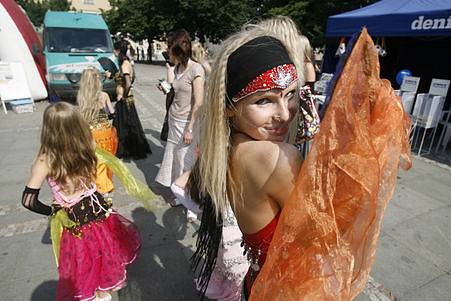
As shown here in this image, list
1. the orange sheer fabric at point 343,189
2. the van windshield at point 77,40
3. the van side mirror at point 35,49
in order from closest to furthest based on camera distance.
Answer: the orange sheer fabric at point 343,189, the van windshield at point 77,40, the van side mirror at point 35,49

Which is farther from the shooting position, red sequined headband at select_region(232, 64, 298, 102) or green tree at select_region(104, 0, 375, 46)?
green tree at select_region(104, 0, 375, 46)

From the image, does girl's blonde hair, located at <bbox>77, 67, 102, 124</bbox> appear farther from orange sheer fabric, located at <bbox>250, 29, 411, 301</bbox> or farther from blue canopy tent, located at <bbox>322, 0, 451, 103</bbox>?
blue canopy tent, located at <bbox>322, 0, 451, 103</bbox>

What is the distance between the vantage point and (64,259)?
2146 mm

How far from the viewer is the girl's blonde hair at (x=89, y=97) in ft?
12.2

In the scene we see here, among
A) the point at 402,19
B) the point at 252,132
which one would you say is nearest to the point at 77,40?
the point at 402,19

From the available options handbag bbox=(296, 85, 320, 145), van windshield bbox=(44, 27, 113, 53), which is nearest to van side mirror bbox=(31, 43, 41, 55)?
van windshield bbox=(44, 27, 113, 53)

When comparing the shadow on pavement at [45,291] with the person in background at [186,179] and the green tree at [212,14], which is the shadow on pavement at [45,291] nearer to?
the person in background at [186,179]

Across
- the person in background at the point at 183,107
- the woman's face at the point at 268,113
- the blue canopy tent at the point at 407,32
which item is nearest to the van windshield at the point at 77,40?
the blue canopy tent at the point at 407,32

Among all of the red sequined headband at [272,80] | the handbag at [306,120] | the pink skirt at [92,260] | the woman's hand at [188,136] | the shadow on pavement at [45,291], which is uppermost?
the red sequined headband at [272,80]

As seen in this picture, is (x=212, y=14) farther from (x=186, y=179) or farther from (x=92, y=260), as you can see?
(x=186, y=179)

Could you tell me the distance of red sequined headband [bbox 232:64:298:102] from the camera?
992 millimetres

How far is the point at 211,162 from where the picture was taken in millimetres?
1167

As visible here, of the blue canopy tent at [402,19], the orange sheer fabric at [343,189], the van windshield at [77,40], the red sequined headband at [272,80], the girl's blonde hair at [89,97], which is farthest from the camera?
the van windshield at [77,40]

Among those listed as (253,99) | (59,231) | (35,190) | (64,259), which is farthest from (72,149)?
(253,99)
